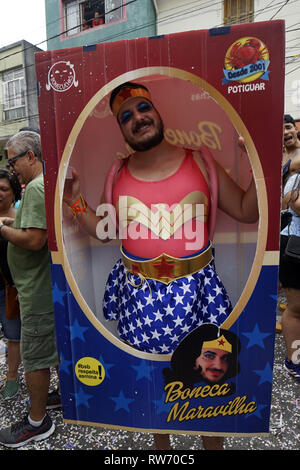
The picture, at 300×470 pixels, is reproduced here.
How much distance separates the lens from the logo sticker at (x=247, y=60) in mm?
957

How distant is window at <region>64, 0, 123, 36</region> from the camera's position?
7.46 m

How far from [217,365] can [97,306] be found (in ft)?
2.18

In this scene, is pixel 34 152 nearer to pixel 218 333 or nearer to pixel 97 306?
pixel 97 306

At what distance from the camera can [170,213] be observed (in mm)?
1173

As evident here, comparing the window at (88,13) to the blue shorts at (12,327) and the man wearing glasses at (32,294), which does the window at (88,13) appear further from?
the blue shorts at (12,327)

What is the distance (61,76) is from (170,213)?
631 millimetres

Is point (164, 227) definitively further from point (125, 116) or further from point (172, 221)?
point (125, 116)

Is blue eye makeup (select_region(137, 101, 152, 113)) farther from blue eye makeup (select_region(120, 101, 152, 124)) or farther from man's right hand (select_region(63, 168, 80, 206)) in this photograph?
man's right hand (select_region(63, 168, 80, 206))

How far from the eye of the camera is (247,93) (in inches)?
38.8

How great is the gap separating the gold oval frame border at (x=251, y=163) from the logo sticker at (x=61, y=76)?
0.10 metres

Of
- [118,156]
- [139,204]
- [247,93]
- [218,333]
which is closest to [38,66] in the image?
[118,156]

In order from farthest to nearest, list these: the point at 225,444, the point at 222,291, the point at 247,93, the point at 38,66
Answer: the point at 225,444
the point at 222,291
the point at 38,66
the point at 247,93

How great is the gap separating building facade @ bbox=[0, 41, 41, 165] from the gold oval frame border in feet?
33.0

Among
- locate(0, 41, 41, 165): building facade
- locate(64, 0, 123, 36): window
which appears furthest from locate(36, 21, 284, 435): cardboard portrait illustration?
locate(0, 41, 41, 165): building facade
